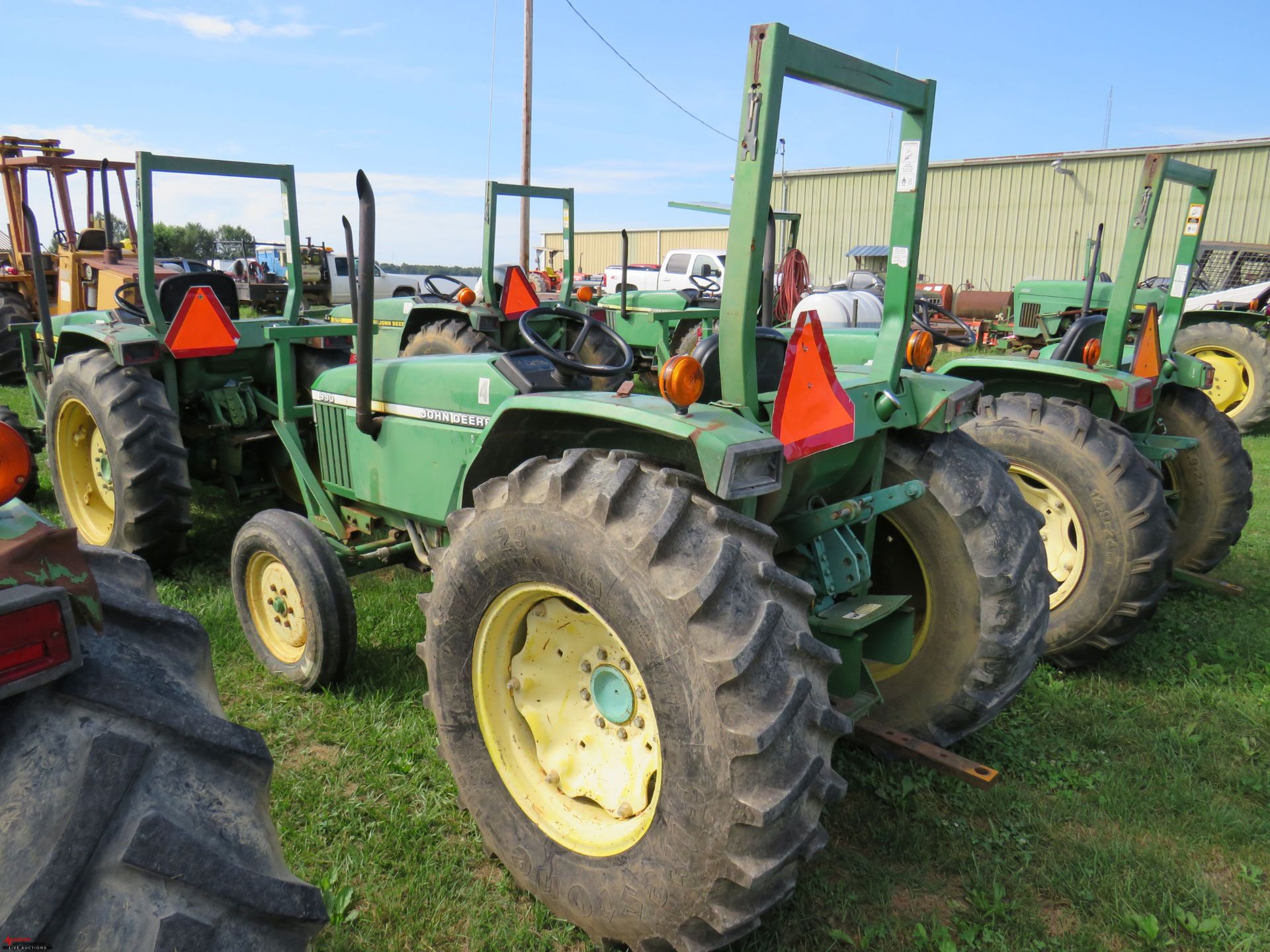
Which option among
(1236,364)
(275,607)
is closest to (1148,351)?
(275,607)

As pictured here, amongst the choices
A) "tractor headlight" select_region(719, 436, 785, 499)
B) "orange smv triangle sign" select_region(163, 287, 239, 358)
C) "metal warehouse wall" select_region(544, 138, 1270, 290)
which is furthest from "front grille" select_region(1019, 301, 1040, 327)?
"metal warehouse wall" select_region(544, 138, 1270, 290)

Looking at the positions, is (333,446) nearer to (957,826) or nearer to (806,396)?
(806,396)

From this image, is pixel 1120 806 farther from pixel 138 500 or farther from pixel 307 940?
pixel 138 500

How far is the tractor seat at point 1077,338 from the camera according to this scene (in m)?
4.83

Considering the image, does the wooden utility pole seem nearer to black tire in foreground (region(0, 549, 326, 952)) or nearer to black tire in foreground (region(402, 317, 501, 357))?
black tire in foreground (region(402, 317, 501, 357))

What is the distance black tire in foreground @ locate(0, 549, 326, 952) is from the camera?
42.8 inches

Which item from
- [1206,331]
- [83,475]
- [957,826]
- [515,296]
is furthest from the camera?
[1206,331]

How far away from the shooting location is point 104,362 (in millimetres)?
4473

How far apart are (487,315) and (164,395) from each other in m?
3.38

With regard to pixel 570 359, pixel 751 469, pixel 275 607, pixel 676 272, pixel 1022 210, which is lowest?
pixel 275 607

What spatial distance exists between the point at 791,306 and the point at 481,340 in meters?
4.02

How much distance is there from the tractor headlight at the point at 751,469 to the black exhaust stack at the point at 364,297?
1249 millimetres

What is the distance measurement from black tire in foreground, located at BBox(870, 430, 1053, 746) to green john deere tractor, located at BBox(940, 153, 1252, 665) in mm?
1024

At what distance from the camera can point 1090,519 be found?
3766 millimetres
